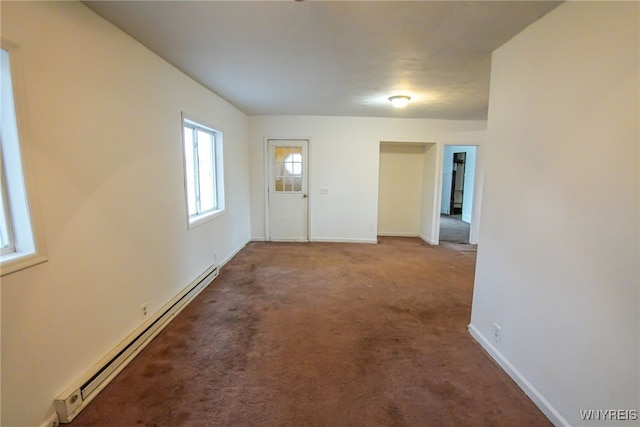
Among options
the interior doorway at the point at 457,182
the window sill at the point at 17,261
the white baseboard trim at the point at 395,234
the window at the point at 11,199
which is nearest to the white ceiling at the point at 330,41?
the window at the point at 11,199

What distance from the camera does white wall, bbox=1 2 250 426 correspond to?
1492 millimetres

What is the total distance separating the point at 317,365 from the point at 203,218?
7.69ft

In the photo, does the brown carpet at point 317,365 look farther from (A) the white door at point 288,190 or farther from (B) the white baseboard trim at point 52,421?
(A) the white door at point 288,190

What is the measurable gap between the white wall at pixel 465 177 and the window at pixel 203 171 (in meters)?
6.95

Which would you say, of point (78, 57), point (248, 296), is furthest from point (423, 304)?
point (78, 57)

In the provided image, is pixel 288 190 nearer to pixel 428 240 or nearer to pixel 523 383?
pixel 428 240

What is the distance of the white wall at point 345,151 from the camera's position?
5602 millimetres

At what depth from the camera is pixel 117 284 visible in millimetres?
2170

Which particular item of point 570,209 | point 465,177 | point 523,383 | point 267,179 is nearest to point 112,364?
point 523,383

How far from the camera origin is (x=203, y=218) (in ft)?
12.2

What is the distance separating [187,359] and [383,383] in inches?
56.7

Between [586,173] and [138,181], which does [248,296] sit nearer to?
[138,181]

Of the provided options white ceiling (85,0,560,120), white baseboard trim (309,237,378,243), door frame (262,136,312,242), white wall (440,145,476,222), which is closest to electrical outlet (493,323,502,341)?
white ceiling (85,0,560,120)

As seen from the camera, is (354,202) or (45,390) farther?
(354,202)
